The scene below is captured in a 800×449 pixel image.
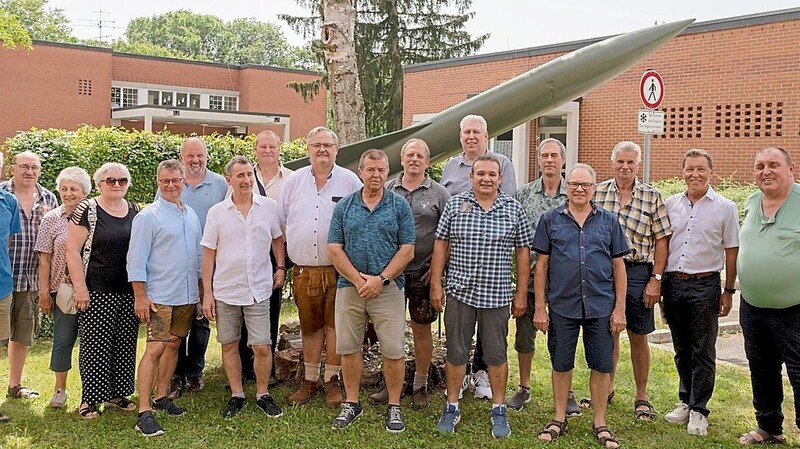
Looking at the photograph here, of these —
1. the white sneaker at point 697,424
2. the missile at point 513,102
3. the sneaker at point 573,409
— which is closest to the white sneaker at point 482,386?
the sneaker at point 573,409

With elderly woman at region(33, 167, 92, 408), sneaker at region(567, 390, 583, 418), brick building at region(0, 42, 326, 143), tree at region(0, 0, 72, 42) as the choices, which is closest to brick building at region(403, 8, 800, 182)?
sneaker at region(567, 390, 583, 418)

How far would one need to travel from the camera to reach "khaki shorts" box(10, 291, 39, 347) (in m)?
5.09

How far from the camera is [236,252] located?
460 centimetres

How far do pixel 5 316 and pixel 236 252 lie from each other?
1657mm

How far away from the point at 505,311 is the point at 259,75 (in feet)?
97.3

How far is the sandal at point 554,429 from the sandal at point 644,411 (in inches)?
26.4

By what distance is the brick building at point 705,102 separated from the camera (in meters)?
12.8

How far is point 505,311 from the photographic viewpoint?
14.6ft

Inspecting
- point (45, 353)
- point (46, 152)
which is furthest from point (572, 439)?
point (46, 152)

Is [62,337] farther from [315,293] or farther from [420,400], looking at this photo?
[420,400]

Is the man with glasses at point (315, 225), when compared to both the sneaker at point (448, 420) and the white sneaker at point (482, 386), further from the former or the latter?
the white sneaker at point (482, 386)

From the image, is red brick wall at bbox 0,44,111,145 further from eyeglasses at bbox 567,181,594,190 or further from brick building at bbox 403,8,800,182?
eyeglasses at bbox 567,181,594,190

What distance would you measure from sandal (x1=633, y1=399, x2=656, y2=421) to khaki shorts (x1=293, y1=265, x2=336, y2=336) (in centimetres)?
213

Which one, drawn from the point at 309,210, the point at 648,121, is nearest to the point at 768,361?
the point at 309,210
